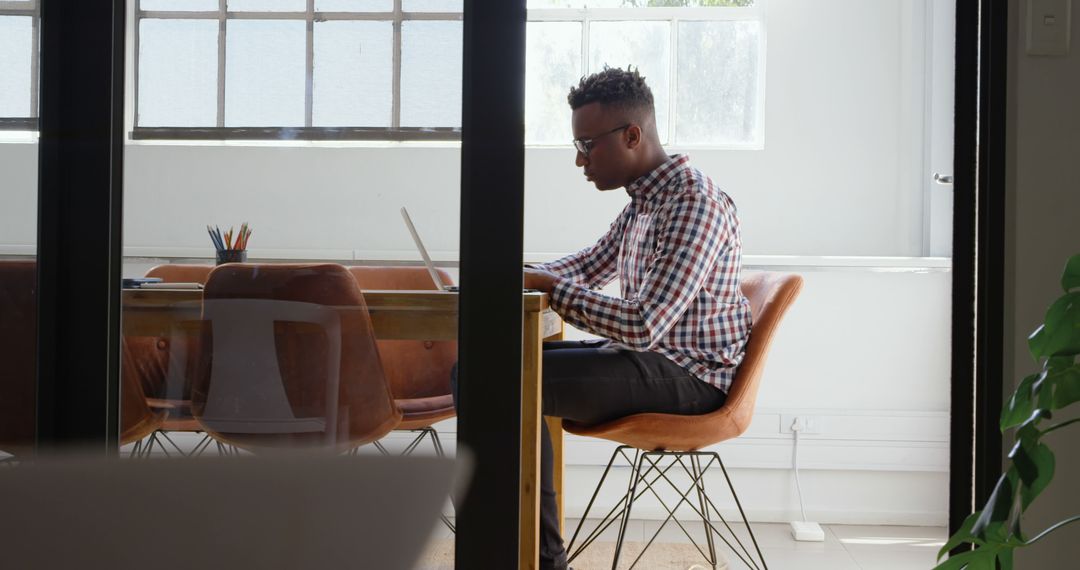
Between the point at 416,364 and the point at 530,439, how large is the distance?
35 cm

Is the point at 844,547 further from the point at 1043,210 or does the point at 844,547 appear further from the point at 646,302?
the point at 1043,210

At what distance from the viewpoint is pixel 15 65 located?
5.07 ft

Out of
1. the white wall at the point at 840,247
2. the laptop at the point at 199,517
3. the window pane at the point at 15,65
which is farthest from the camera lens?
the white wall at the point at 840,247

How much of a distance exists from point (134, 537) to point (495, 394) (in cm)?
77

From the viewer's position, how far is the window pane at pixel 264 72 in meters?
1.55

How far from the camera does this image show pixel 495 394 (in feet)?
5.16

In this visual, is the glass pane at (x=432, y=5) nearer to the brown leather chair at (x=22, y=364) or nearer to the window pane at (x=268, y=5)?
the window pane at (x=268, y=5)

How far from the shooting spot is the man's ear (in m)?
2.60

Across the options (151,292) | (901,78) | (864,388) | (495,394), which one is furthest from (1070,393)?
(901,78)

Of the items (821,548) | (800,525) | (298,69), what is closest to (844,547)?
(821,548)

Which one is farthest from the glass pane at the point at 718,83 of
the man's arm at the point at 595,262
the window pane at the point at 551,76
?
the man's arm at the point at 595,262

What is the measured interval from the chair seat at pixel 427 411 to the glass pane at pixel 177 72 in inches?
22.2

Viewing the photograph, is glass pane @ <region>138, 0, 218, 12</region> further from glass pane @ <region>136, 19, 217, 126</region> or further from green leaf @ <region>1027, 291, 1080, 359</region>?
green leaf @ <region>1027, 291, 1080, 359</region>

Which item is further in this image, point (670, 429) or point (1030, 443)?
point (670, 429)
